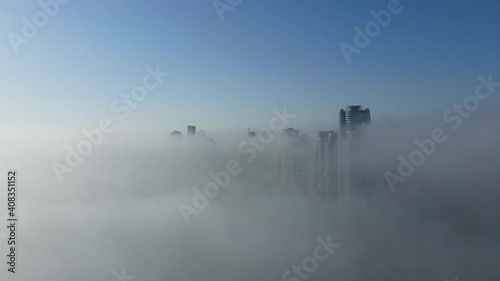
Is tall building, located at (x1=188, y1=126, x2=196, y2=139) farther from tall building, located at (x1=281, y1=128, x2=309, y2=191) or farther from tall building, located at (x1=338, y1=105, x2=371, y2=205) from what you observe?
tall building, located at (x1=338, y1=105, x2=371, y2=205)

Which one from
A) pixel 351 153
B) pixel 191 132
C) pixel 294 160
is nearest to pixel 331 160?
pixel 351 153

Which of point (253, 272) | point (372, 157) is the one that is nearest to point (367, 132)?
point (372, 157)

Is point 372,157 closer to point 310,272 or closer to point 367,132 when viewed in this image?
point 367,132

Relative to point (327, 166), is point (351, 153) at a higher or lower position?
higher

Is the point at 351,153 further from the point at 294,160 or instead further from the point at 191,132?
the point at 191,132

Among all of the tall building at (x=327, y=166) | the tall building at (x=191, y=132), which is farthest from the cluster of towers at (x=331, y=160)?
the tall building at (x=191, y=132)

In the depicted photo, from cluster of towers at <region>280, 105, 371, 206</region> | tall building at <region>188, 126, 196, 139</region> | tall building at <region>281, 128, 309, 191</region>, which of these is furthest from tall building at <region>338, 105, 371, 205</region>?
tall building at <region>188, 126, 196, 139</region>
